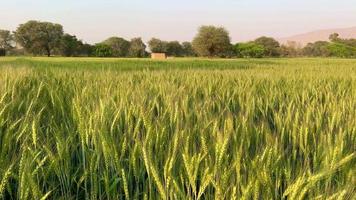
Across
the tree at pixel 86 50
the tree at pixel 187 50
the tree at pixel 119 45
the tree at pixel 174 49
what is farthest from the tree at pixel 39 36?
the tree at pixel 187 50

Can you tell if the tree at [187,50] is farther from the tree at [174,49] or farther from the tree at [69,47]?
the tree at [69,47]

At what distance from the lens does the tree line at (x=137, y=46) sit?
59991 mm

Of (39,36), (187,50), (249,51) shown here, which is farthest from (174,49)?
(39,36)

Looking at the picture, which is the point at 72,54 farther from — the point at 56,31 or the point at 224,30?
the point at 224,30

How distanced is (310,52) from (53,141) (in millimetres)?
83909

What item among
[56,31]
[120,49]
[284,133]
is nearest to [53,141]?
[284,133]

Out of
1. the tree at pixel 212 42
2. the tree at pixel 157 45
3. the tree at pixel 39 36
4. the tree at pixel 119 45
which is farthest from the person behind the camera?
the tree at pixel 157 45

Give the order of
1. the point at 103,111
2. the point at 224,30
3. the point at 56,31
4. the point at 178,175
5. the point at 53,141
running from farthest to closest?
the point at 56,31, the point at 224,30, the point at 53,141, the point at 103,111, the point at 178,175

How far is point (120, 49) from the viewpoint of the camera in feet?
252

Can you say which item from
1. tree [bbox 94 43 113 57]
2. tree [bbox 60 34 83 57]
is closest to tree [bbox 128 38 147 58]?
tree [bbox 94 43 113 57]

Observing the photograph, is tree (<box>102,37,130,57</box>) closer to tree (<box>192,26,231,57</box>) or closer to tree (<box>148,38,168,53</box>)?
tree (<box>148,38,168,53</box>)

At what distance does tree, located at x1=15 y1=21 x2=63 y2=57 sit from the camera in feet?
210

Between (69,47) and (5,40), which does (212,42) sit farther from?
(5,40)

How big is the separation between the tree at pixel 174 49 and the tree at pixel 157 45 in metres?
0.86
